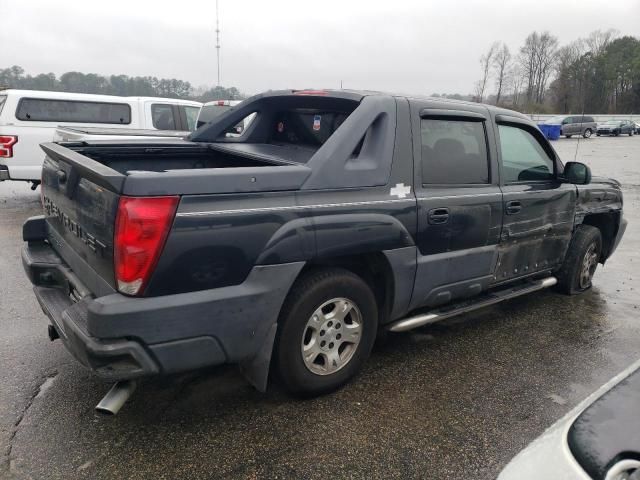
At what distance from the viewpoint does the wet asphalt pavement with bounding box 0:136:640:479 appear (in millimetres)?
2484

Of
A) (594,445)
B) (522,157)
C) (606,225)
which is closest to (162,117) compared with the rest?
(522,157)

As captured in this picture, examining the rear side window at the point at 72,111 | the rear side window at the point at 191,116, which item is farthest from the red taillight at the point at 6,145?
the rear side window at the point at 191,116

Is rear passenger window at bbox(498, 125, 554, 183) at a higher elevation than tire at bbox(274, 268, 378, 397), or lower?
higher

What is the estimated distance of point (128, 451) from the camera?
8.29ft

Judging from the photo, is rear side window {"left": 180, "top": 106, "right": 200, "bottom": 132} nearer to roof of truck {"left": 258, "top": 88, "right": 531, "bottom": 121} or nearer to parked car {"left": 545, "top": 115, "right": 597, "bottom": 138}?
roof of truck {"left": 258, "top": 88, "right": 531, "bottom": 121}

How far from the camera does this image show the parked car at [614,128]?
44.1 m

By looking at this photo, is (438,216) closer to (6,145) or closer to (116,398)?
(116,398)

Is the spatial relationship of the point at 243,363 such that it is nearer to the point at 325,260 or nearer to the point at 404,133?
the point at 325,260

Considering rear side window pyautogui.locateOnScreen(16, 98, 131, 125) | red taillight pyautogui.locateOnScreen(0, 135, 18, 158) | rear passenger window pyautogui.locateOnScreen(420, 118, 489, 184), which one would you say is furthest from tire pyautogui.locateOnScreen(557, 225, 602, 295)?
red taillight pyautogui.locateOnScreen(0, 135, 18, 158)

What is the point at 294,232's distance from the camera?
264 cm

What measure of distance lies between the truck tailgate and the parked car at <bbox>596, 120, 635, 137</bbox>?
49889 millimetres

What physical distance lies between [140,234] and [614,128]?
5064 centimetres

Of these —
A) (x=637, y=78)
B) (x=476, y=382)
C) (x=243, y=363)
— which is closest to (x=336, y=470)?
(x=243, y=363)

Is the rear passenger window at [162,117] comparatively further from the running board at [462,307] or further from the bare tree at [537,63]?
the bare tree at [537,63]
